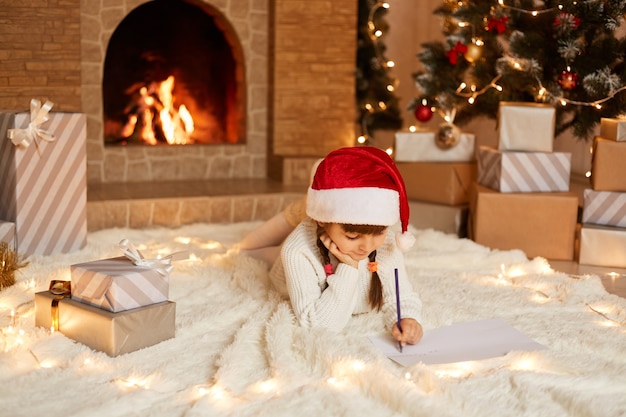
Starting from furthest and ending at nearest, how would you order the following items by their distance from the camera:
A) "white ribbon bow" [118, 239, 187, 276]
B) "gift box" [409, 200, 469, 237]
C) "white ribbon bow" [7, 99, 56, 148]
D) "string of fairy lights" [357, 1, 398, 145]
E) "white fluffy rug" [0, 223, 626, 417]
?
"string of fairy lights" [357, 1, 398, 145] < "gift box" [409, 200, 469, 237] < "white ribbon bow" [7, 99, 56, 148] < "white ribbon bow" [118, 239, 187, 276] < "white fluffy rug" [0, 223, 626, 417]

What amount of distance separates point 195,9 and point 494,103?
5.23ft

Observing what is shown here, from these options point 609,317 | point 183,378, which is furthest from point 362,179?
point 609,317

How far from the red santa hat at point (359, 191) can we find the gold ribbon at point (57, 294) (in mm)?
609

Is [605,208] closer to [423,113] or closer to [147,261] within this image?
[423,113]

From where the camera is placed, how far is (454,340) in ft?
6.17

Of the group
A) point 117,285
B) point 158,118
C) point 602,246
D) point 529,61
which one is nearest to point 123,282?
point 117,285

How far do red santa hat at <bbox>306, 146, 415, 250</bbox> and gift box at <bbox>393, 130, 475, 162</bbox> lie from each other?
1462 millimetres

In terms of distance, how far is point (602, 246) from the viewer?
2.79 metres

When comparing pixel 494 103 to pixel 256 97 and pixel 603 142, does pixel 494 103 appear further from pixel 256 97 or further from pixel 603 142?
pixel 256 97

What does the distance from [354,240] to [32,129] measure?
4.18 ft

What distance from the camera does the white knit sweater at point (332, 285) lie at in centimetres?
188

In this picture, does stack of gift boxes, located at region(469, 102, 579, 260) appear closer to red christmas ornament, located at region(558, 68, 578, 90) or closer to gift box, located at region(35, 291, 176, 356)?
red christmas ornament, located at region(558, 68, 578, 90)

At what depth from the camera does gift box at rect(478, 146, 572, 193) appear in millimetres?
2918

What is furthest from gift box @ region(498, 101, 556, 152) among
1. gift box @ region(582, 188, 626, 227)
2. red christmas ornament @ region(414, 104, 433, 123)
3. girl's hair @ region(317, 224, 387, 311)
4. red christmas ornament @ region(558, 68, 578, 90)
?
girl's hair @ region(317, 224, 387, 311)
